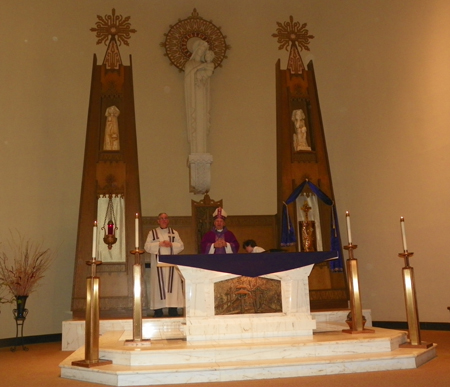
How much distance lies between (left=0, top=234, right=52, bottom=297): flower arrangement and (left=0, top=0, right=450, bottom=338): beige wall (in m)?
0.24

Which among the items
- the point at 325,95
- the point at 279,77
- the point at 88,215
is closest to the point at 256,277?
the point at 88,215

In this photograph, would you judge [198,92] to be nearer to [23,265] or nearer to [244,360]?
[23,265]

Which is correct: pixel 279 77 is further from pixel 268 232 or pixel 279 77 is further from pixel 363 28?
pixel 268 232

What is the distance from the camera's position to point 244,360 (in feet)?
16.7

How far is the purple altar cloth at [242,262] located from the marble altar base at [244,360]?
32.1 inches

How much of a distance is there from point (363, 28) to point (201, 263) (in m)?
6.80

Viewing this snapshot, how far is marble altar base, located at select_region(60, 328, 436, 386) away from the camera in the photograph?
469 cm

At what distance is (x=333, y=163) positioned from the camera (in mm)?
10758

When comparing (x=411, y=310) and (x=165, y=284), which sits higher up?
(x=165, y=284)

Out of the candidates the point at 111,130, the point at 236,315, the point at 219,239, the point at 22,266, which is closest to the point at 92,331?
the point at 236,315

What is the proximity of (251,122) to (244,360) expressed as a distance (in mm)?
7086

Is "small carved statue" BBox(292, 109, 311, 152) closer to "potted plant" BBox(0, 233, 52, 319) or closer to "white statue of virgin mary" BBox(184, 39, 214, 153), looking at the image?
"white statue of virgin mary" BBox(184, 39, 214, 153)

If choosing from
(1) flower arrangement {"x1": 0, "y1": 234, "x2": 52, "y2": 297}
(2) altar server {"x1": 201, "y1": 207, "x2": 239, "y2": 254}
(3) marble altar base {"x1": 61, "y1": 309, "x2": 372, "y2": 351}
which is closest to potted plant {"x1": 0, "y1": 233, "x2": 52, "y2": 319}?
(1) flower arrangement {"x1": 0, "y1": 234, "x2": 52, "y2": 297}

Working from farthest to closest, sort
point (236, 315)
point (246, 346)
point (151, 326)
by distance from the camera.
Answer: point (151, 326)
point (236, 315)
point (246, 346)
